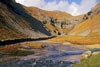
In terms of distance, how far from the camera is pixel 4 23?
14825 centimetres

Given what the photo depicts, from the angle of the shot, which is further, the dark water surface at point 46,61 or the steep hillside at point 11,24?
the steep hillside at point 11,24

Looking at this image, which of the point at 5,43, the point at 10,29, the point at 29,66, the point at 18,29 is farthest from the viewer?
the point at 18,29

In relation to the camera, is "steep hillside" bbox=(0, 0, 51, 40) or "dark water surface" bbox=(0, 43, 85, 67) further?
"steep hillside" bbox=(0, 0, 51, 40)

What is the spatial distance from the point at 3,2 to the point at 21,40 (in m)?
42.2

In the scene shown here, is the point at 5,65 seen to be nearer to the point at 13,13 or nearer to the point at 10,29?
the point at 10,29

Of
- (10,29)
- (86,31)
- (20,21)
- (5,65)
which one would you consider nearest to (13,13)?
(20,21)

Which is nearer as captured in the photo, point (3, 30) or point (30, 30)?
point (3, 30)

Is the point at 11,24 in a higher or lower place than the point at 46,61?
higher

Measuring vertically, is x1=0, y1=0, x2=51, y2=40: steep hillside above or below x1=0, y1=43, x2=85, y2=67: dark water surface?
above

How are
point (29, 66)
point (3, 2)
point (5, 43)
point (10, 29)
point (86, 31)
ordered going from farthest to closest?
point (86, 31)
point (3, 2)
point (10, 29)
point (5, 43)
point (29, 66)

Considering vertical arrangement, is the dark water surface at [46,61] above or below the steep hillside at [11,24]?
below

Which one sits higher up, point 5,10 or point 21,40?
point 5,10

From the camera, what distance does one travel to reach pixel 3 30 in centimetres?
13725

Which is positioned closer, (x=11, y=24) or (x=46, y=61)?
(x=46, y=61)
